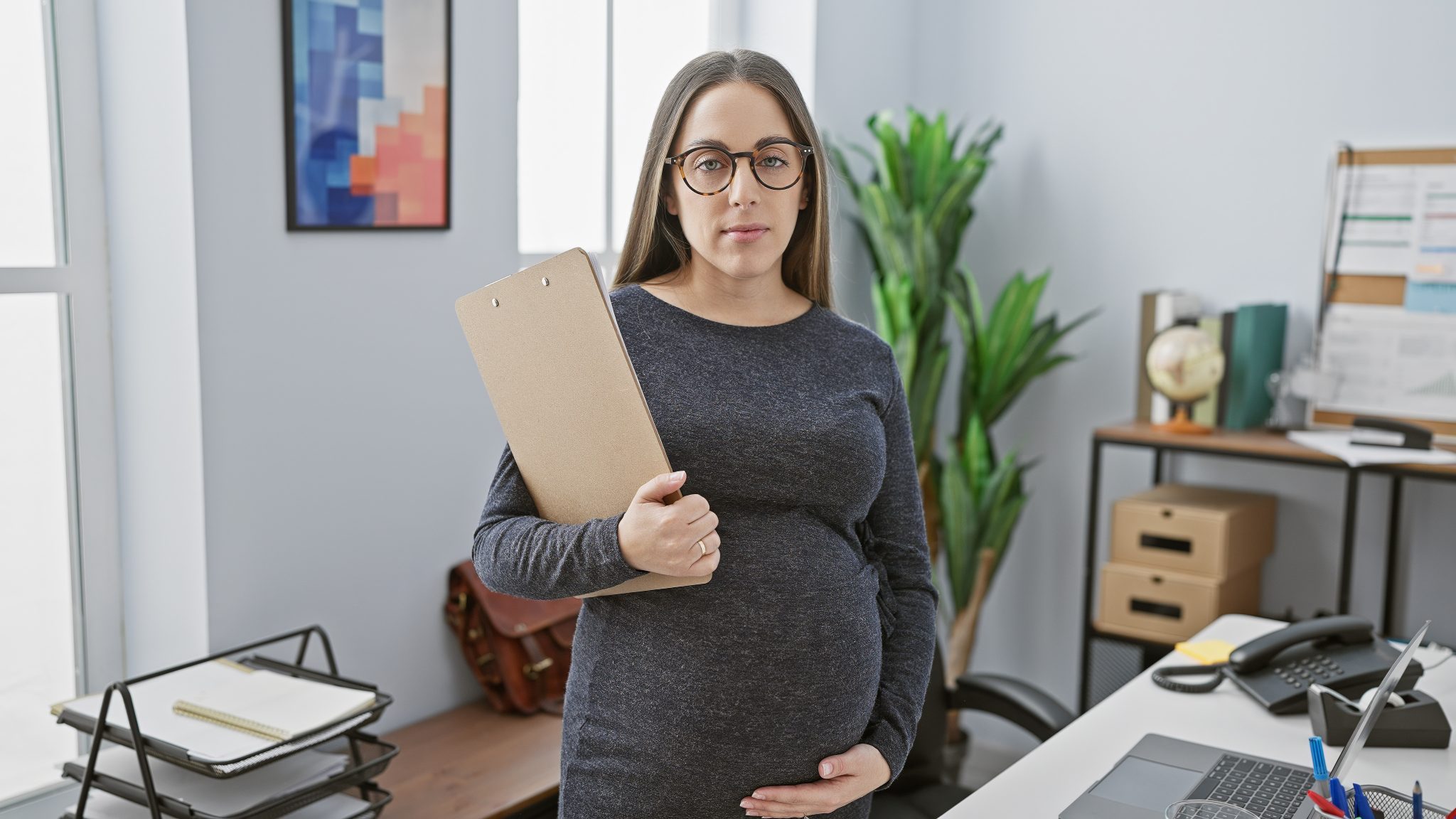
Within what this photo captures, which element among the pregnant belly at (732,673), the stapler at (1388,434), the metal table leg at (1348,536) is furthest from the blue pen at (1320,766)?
the stapler at (1388,434)

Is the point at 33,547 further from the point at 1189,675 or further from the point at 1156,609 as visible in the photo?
the point at 1156,609

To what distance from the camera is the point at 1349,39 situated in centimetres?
299

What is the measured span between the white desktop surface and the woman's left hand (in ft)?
0.36

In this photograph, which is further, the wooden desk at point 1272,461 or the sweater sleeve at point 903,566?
the wooden desk at point 1272,461


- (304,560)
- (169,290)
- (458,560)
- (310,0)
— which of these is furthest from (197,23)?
(458,560)

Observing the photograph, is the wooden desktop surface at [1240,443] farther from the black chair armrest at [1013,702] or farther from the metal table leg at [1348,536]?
the black chair armrest at [1013,702]

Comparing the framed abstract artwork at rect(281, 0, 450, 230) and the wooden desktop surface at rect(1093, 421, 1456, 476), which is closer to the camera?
the framed abstract artwork at rect(281, 0, 450, 230)

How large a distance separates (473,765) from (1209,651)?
126 centimetres

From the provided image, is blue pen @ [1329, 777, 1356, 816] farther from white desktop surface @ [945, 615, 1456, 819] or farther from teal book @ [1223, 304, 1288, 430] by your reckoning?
teal book @ [1223, 304, 1288, 430]

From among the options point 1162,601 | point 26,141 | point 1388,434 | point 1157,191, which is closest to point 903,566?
point 26,141

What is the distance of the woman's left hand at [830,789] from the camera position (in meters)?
1.31

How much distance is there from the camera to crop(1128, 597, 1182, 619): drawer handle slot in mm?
2895

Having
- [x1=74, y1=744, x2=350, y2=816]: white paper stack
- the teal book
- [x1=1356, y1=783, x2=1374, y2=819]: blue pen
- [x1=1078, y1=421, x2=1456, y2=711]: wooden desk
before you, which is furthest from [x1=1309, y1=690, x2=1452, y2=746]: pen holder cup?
the teal book

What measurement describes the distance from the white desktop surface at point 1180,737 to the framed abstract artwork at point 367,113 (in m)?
1.41
